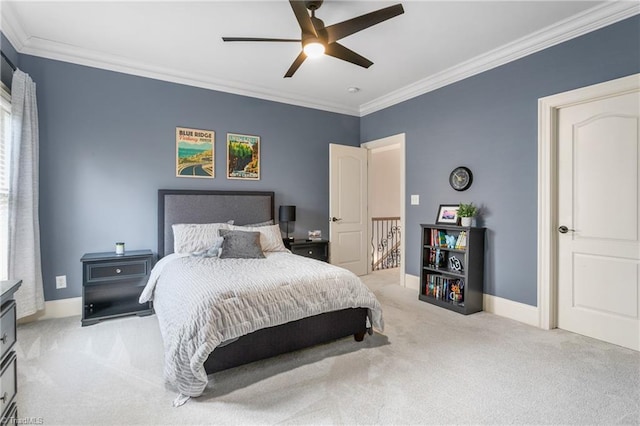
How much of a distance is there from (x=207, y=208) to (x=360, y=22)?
282cm

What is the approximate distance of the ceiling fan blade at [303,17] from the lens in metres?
2.13

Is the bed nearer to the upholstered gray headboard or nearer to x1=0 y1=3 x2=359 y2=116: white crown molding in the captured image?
the upholstered gray headboard

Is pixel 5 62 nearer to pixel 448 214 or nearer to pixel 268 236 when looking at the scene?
pixel 268 236

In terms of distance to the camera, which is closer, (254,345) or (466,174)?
(254,345)

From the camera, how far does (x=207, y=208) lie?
13.5 feet

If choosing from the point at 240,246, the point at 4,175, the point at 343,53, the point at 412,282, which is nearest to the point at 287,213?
the point at 240,246

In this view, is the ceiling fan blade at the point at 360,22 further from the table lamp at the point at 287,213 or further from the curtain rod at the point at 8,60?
the curtain rod at the point at 8,60

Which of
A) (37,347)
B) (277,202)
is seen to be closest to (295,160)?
(277,202)

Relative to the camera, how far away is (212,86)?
4.25 metres

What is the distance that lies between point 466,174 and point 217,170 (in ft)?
10.4

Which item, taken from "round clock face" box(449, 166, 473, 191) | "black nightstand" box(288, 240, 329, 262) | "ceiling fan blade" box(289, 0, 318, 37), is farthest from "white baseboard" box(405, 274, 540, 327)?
"ceiling fan blade" box(289, 0, 318, 37)

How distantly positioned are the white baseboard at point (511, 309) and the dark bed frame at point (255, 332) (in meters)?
1.73

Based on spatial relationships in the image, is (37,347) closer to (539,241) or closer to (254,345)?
(254,345)

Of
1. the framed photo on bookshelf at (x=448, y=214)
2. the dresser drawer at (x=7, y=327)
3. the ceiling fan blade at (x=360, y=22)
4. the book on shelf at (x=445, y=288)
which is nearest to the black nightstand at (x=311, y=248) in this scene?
the book on shelf at (x=445, y=288)
